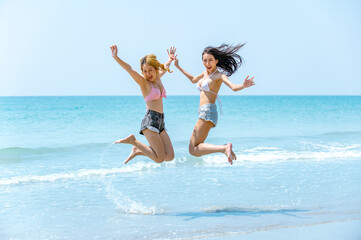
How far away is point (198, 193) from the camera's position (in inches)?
348

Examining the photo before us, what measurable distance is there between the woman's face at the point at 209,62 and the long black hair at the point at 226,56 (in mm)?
49

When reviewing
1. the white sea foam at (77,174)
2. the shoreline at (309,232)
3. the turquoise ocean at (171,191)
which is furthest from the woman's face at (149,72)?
the white sea foam at (77,174)

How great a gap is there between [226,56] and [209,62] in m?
0.28

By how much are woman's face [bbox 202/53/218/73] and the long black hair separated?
5cm

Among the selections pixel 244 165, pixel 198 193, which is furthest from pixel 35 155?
pixel 198 193

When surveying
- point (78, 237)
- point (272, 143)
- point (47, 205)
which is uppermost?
point (272, 143)

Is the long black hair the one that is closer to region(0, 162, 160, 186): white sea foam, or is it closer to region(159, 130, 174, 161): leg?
region(159, 130, 174, 161): leg

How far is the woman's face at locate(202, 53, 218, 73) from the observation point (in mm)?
6988

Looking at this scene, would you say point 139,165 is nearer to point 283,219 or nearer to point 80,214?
point 80,214

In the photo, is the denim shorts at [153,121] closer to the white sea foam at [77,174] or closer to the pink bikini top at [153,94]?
the pink bikini top at [153,94]

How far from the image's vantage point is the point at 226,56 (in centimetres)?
706

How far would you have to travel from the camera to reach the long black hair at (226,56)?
277 inches

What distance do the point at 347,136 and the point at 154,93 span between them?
15.4 meters

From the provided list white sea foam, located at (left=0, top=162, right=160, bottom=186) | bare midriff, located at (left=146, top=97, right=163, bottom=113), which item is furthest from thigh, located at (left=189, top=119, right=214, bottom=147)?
white sea foam, located at (left=0, top=162, right=160, bottom=186)
